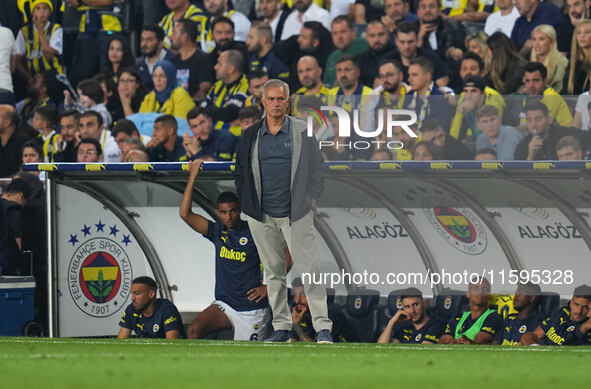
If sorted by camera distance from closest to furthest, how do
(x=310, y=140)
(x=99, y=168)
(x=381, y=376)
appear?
(x=381, y=376) < (x=310, y=140) < (x=99, y=168)

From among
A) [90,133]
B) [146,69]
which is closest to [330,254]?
[90,133]

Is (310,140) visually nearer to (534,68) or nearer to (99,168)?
(99,168)

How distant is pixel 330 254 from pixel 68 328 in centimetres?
242

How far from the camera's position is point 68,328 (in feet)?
28.9

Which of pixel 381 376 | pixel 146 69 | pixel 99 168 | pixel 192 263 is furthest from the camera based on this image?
pixel 146 69

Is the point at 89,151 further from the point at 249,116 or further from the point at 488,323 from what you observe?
the point at 488,323

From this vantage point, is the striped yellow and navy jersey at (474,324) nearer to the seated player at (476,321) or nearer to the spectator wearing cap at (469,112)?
the seated player at (476,321)

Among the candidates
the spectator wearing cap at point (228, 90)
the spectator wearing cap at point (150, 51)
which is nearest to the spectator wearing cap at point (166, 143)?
the spectator wearing cap at point (228, 90)

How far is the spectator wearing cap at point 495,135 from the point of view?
7516 millimetres

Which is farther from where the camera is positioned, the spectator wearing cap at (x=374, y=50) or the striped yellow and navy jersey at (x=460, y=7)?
the striped yellow and navy jersey at (x=460, y=7)

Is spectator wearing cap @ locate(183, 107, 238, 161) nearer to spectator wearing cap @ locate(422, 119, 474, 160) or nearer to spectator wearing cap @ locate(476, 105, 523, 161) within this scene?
spectator wearing cap @ locate(422, 119, 474, 160)

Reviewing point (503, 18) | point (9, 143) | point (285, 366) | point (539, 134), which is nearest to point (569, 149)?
point (539, 134)

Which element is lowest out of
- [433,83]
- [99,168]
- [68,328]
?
[68,328]

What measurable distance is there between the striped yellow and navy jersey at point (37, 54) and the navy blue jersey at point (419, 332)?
23.1 feet
